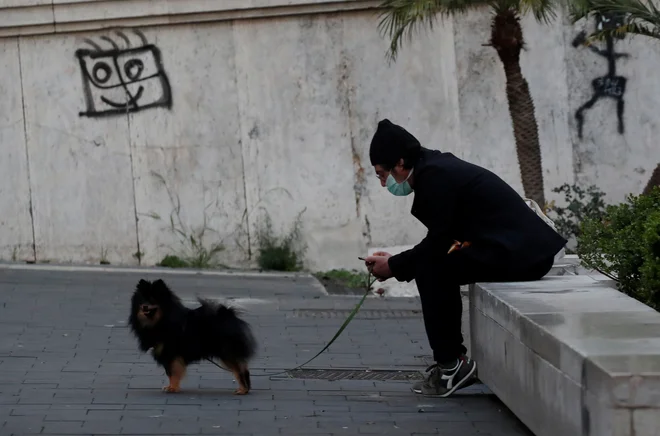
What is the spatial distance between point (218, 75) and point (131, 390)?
766 cm

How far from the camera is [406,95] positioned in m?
14.2

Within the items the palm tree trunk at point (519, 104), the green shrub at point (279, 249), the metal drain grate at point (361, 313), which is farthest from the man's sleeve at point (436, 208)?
the green shrub at point (279, 249)

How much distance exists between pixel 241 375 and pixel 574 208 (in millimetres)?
7546

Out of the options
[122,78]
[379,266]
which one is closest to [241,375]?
[379,266]

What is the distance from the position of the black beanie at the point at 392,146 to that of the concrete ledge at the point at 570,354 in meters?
0.84

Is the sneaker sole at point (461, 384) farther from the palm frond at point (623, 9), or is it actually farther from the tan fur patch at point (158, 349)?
the palm frond at point (623, 9)

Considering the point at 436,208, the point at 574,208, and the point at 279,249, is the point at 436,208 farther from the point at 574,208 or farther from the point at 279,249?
the point at 279,249

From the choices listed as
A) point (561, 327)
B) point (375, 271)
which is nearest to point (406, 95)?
point (375, 271)

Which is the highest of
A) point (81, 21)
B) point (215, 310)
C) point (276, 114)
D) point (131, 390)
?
point (81, 21)

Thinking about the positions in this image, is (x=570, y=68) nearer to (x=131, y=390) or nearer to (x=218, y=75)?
(x=218, y=75)

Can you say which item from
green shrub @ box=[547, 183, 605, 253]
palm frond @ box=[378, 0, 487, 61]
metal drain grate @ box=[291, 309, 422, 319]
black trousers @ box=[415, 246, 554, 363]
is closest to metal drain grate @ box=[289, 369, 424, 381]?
black trousers @ box=[415, 246, 554, 363]

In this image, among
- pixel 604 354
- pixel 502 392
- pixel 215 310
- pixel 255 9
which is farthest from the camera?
pixel 255 9

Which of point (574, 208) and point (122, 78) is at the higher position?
point (122, 78)

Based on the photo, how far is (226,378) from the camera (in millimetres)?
7598
